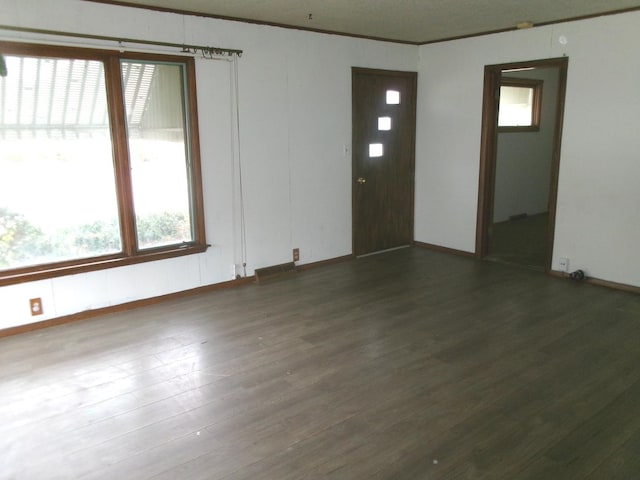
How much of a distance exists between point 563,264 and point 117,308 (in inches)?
168

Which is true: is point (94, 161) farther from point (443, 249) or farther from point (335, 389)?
point (443, 249)

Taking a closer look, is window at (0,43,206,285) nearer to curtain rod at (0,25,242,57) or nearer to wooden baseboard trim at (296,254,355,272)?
curtain rod at (0,25,242,57)

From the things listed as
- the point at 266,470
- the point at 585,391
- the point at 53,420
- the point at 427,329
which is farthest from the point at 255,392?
the point at 585,391

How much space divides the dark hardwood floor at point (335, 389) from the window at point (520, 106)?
359 cm

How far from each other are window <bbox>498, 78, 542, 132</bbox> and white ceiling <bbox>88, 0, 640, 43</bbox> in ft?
7.65

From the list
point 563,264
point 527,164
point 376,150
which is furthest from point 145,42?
point 527,164

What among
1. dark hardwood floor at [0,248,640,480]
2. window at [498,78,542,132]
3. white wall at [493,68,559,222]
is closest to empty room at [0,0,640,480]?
dark hardwood floor at [0,248,640,480]

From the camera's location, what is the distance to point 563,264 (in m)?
4.84

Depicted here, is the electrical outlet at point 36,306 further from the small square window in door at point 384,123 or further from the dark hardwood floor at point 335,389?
the small square window in door at point 384,123

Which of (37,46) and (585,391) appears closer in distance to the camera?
(585,391)

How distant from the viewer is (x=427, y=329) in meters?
3.68

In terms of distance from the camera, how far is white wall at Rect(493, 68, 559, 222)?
7.29 m

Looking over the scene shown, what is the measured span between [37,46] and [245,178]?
1.97 m

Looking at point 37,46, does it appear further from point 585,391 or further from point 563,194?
point 563,194
